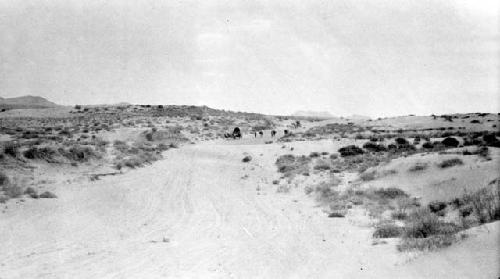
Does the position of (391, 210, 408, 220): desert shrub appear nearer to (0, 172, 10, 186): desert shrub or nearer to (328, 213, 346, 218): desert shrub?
(328, 213, 346, 218): desert shrub

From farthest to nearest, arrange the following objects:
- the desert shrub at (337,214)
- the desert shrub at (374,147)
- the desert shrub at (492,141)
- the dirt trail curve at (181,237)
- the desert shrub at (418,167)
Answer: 1. the desert shrub at (374,147)
2. the desert shrub at (492,141)
3. the desert shrub at (418,167)
4. the desert shrub at (337,214)
5. the dirt trail curve at (181,237)

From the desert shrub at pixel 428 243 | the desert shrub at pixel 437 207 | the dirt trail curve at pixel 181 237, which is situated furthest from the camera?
the desert shrub at pixel 437 207

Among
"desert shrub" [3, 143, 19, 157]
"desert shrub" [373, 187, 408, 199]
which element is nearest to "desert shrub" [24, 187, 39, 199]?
"desert shrub" [3, 143, 19, 157]

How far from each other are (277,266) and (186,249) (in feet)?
8.83

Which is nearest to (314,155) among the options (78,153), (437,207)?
(78,153)

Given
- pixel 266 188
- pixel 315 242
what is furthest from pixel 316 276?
pixel 266 188

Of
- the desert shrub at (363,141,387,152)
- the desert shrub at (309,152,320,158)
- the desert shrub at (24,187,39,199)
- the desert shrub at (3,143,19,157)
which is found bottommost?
the desert shrub at (24,187,39,199)

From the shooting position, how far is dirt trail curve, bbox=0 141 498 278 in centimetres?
929

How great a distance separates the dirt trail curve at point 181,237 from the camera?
9.29 metres

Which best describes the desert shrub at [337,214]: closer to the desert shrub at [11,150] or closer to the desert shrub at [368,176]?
the desert shrub at [368,176]

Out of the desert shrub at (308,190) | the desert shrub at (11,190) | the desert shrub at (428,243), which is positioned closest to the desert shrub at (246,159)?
the desert shrub at (308,190)

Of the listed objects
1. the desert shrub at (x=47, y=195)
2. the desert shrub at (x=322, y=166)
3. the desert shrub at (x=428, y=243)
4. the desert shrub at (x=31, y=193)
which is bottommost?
the desert shrub at (x=47, y=195)

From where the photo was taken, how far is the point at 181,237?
487 inches

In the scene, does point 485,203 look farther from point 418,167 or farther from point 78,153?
point 78,153
